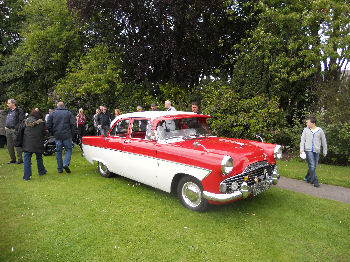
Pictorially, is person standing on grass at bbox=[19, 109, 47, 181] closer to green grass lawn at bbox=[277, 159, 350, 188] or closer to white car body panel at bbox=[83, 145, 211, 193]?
white car body panel at bbox=[83, 145, 211, 193]

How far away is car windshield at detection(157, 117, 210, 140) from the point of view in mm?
5395

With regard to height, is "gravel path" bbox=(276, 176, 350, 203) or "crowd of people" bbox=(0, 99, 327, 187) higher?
"crowd of people" bbox=(0, 99, 327, 187)

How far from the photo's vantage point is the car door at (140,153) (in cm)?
536

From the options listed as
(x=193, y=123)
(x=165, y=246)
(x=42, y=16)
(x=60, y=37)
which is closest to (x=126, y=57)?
(x=60, y=37)

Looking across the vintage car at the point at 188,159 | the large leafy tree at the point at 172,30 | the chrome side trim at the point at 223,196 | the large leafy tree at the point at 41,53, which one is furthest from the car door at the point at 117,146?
the large leafy tree at the point at 41,53

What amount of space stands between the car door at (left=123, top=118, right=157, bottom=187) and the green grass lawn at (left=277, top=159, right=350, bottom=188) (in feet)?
13.7

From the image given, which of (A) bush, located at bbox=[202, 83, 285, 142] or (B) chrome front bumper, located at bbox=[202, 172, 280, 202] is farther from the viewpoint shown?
(A) bush, located at bbox=[202, 83, 285, 142]

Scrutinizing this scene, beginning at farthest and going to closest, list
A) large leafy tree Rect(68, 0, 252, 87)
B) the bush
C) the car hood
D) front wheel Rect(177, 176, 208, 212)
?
large leafy tree Rect(68, 0, 252, 87) → the bush → front wheel Rect(177, 176, 208, 212) → the car hood

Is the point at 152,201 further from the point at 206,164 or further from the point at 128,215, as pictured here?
the point at 206,164

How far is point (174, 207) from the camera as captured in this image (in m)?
5.04

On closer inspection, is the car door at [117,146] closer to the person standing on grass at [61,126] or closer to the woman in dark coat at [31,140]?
the person standing on grass at [61,126]

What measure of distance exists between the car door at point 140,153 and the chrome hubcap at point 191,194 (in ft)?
2.54

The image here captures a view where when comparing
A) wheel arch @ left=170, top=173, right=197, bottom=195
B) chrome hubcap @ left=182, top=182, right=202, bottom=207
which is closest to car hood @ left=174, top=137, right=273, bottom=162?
wheel arch @ left=170, top=173, right=197, bottom=195

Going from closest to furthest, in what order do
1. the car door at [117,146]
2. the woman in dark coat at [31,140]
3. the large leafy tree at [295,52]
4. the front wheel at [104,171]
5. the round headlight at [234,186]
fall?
1. the round headlight at [234,186]
2. the car door at [117,146]
3. the woman in dark coat at [31,140]
4. the front wheel at [104,171]
5. the large leafy tree at [295,52]
